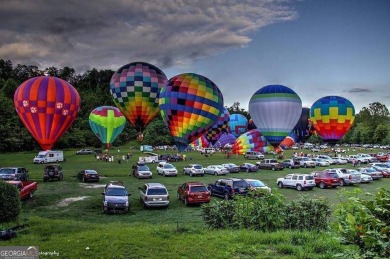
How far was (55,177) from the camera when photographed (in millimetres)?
35156

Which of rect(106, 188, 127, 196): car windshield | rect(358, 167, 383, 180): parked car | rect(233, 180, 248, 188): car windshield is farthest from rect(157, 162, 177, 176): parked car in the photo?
rect(358, 167, 383, 180): parked car

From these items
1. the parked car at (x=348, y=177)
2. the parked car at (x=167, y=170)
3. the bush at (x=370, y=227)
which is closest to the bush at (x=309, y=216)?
the bush at (x=370, y=227)

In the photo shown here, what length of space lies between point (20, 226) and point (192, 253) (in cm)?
811

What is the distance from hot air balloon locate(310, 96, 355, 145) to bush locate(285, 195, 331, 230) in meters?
44.1

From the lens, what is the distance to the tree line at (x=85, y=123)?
276 feet

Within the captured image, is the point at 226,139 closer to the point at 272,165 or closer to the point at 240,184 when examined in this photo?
the point at 272,165

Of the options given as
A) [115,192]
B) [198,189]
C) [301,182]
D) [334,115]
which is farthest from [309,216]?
[334,115]

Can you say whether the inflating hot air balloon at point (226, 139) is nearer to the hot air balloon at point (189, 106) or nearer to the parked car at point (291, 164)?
the parked car at point (291, 164)

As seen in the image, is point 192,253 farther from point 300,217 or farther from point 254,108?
point 254,108

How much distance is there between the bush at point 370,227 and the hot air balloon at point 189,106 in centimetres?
2733

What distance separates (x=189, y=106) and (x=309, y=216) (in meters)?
21.3

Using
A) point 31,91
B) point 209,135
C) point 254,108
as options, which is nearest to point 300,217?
point 31,91

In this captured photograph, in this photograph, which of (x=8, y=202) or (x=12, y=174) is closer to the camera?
(x=8, y=202)

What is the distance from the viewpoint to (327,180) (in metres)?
31.8
